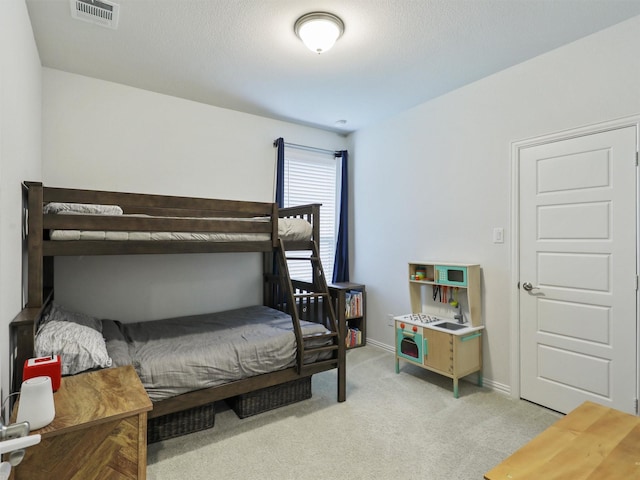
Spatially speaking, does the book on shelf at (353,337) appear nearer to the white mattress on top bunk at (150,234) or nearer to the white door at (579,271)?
the white mattress on top bunk at (150,234)

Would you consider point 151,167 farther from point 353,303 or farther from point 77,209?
point 353,303

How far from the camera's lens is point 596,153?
2.38m

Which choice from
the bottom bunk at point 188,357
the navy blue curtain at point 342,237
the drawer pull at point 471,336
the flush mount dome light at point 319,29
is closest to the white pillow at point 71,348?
the bottom bunk at point 188,357

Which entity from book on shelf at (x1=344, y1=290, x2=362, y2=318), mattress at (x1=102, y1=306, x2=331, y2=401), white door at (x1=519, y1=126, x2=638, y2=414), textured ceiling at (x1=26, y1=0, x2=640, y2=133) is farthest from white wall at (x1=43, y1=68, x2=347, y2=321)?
white door at (x1=519, y1=126, x2=638, y2=414)

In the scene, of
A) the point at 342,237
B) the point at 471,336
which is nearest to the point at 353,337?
the point at 342,237

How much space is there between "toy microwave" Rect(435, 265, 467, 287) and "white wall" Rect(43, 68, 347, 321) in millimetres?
1920

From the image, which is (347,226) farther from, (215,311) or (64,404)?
(64,404)

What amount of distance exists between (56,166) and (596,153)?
4.15m

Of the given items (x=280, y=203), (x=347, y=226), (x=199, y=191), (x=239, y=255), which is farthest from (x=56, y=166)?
(x=347, y=226)

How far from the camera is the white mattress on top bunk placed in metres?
2.01

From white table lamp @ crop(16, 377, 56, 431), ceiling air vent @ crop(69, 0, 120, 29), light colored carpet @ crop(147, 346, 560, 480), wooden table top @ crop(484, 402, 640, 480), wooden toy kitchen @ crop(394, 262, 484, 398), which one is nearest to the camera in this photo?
wooden table top @ crop(484, 402, 640, 480)

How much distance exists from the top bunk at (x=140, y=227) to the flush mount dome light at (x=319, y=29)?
1.17m

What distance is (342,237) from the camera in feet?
14.4

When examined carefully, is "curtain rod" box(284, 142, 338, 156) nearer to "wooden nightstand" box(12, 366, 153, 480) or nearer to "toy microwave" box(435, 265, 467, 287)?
"toy microwave" box(435, 265, 467, 287)
